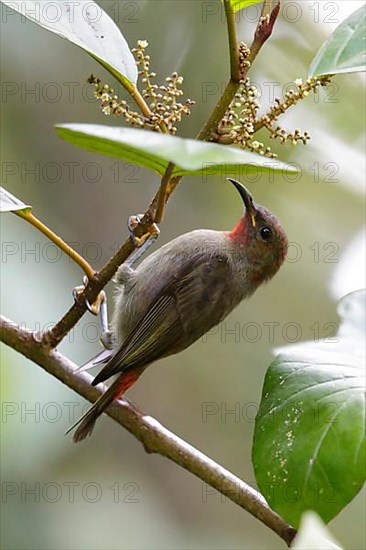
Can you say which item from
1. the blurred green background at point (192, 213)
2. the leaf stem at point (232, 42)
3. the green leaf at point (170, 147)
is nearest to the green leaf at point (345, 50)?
the leaf stem at point (232, 42)

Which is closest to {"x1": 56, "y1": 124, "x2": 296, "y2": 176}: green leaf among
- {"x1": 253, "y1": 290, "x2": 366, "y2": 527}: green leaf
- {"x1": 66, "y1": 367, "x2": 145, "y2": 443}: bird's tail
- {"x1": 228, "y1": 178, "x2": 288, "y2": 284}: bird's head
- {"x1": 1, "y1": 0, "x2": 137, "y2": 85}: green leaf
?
{"x1": 253, "y1": 290, "x2": 366, "y2": 527}: green leaf

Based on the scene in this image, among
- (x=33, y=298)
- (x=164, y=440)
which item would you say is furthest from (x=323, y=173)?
(x=164, y=440)

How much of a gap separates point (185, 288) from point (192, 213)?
2165 millimetres

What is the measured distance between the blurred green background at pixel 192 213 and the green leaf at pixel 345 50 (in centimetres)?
242

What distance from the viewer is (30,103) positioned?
486 centimetres

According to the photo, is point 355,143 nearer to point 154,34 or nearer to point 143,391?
point 154,34

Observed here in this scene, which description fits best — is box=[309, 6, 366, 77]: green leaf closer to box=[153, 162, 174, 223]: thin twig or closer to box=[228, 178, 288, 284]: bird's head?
box=[153, 162, 174, 223]: thin twig

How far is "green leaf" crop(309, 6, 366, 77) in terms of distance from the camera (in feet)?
5.83

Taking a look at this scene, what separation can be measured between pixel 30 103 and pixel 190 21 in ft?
3.51

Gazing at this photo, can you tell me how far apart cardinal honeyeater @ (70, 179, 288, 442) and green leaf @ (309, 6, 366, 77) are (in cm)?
128

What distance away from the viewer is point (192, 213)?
5.29 meters

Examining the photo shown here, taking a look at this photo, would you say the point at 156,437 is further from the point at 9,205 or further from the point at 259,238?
the point at 259,238

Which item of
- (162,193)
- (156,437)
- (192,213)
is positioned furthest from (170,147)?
(192,213)

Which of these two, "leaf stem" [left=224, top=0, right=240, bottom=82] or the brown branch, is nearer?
"leaf stem" [left=224, top=0, right=240, bottom=82]
